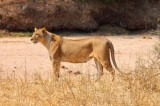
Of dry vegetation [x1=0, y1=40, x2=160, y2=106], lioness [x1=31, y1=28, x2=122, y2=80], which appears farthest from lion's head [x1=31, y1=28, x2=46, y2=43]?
dry vegetation [x1=0, y1=40, x2=160, y2=106]

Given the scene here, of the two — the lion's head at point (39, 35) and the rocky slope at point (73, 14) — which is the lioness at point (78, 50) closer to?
the lion's head at point (39, 35)

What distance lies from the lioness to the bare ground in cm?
28

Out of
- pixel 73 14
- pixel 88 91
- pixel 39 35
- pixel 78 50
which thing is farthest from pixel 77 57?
pixel 73 14

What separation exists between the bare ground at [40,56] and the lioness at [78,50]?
0.91ft

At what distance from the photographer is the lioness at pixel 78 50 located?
9.77 m

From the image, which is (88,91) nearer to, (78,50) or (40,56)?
(78,50)

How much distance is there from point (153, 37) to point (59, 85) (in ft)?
33.8

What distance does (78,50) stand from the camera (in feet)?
33.0

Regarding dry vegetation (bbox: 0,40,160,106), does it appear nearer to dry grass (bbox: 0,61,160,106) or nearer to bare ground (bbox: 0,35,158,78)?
dry grass (bbox: 0,61,160,106)

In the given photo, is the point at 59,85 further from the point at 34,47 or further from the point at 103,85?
the point at 34,47

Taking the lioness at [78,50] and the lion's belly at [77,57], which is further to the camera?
the lion's belly at [77,57]

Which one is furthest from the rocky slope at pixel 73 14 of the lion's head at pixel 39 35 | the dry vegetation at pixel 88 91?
the dry vegetation at pixel 88 91

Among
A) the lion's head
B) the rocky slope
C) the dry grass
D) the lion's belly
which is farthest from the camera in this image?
the rocky slope

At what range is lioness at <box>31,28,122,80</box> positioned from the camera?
9775mm
